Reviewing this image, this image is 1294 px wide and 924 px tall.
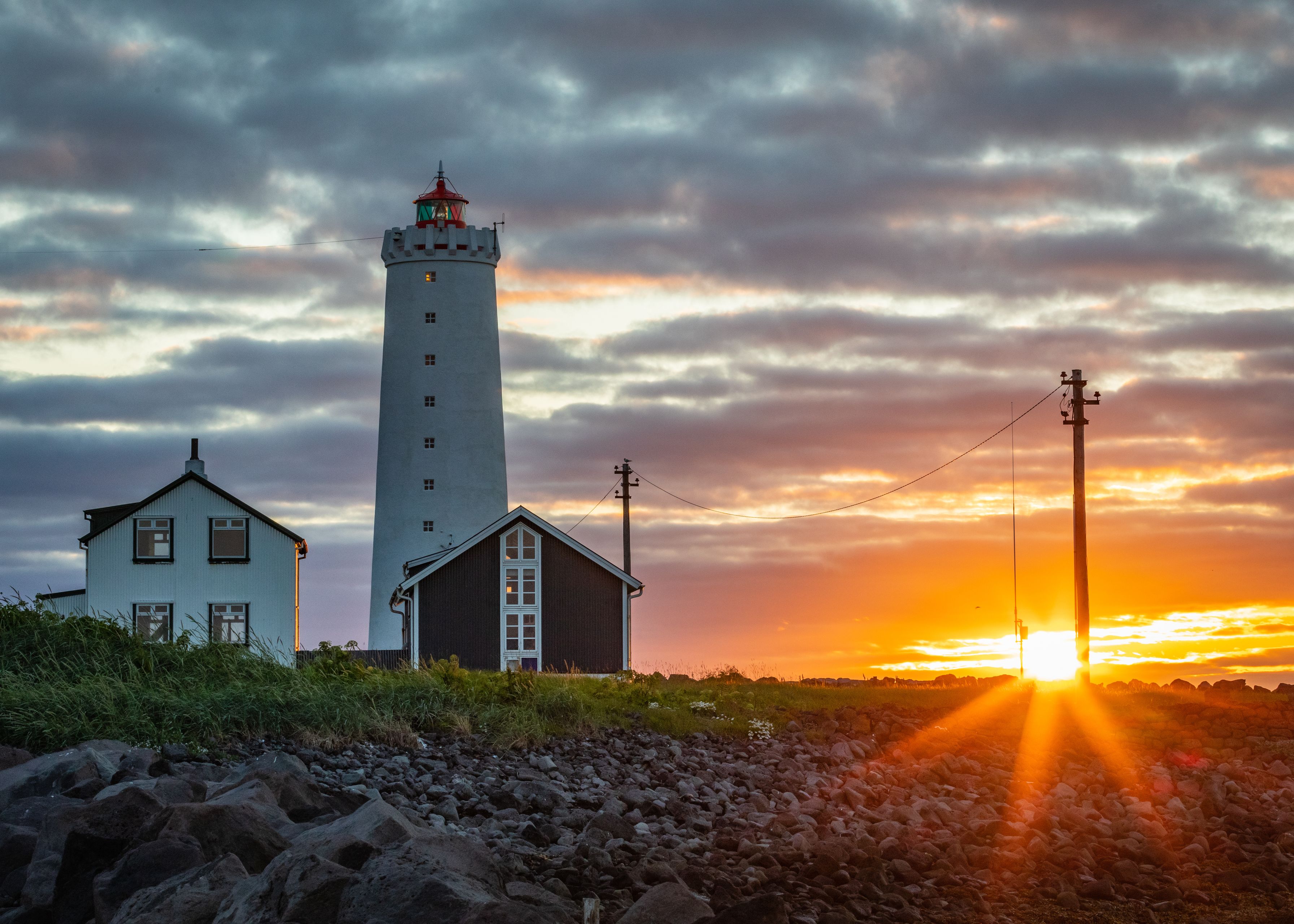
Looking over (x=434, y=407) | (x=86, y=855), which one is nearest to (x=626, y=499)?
(x=434, y=407)

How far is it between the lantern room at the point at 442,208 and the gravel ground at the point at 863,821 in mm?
24524

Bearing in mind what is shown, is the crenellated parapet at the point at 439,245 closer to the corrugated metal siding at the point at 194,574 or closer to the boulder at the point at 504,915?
the corrugated metal siding at the point at 194,574

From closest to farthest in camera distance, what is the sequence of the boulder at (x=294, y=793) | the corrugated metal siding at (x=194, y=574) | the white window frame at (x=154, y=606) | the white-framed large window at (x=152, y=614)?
the boulder at (x=294, y=793), the white-framed large window at (x=152, y=614), the white window frame at (x=154, y=606), the corrugated metal siding at (x=194, y=574)

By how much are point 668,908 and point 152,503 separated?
2943cm

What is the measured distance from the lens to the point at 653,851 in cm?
1152

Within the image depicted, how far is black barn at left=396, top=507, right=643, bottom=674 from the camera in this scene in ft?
103

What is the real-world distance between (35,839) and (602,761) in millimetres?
6964

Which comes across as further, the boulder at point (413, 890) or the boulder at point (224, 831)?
the boulder at point (224, 831)

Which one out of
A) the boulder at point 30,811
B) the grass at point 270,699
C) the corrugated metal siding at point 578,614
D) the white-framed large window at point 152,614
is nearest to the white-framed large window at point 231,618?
the white-framed large window at point 152,614

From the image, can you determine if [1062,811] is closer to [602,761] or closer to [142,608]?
[602,761]

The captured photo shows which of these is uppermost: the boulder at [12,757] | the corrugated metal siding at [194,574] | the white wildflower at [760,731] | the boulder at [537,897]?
the corrugated metal siding at [194,574]

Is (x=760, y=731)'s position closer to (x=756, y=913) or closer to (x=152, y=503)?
(x=756, y=913)

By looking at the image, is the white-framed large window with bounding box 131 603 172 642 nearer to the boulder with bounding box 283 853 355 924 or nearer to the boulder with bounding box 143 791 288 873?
the boulder with bounding box 143 791 288 873

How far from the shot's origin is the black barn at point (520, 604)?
3131 centimetres
